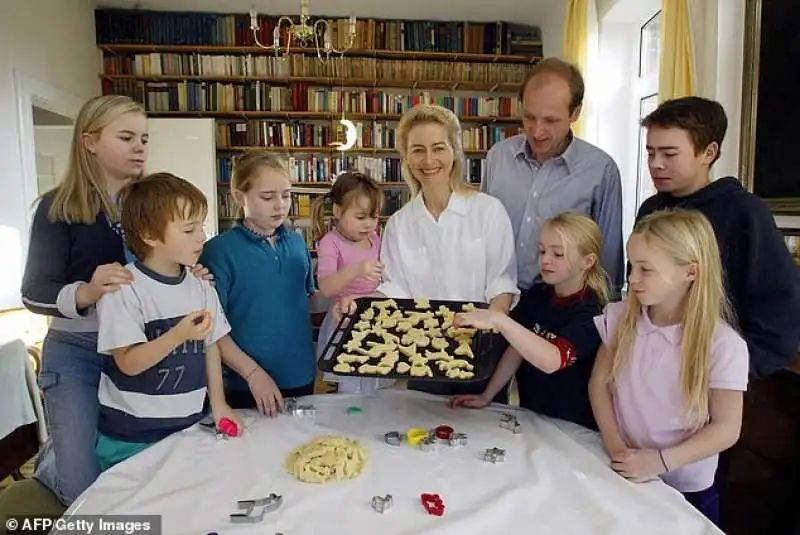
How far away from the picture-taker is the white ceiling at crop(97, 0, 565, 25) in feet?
17.8

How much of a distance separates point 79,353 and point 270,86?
4.82 meters

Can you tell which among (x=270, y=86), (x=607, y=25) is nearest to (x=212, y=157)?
(x=270, y=86)

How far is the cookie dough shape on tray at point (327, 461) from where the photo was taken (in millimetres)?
1065

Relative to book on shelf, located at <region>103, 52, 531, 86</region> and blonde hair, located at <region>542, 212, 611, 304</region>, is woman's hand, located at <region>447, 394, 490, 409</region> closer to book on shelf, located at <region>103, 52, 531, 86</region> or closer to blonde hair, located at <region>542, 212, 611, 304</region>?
blonde hair, located at <region>542, 212, 611, 304</region>

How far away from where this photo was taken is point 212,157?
5676mm

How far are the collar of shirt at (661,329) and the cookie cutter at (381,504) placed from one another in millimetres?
677

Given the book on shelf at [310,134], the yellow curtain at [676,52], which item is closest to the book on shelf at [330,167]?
the book on shelf at [310,134]

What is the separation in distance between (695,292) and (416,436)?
0.67 metres

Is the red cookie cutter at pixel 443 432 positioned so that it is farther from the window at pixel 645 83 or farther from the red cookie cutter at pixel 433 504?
the window at pixel 645 83

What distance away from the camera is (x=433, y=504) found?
0.97 metres

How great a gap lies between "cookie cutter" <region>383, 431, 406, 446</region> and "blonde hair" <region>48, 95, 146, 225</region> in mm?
984

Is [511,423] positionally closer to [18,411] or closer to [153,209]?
[153,209]

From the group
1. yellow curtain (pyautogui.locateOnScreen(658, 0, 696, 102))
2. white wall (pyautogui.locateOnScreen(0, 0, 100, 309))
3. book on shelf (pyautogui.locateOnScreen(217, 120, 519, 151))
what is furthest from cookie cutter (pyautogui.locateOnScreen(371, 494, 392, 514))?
book on shelf (pyautogui.locateOnScreen(217, 120, 519, 151))

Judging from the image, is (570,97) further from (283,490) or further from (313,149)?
(313,149)
